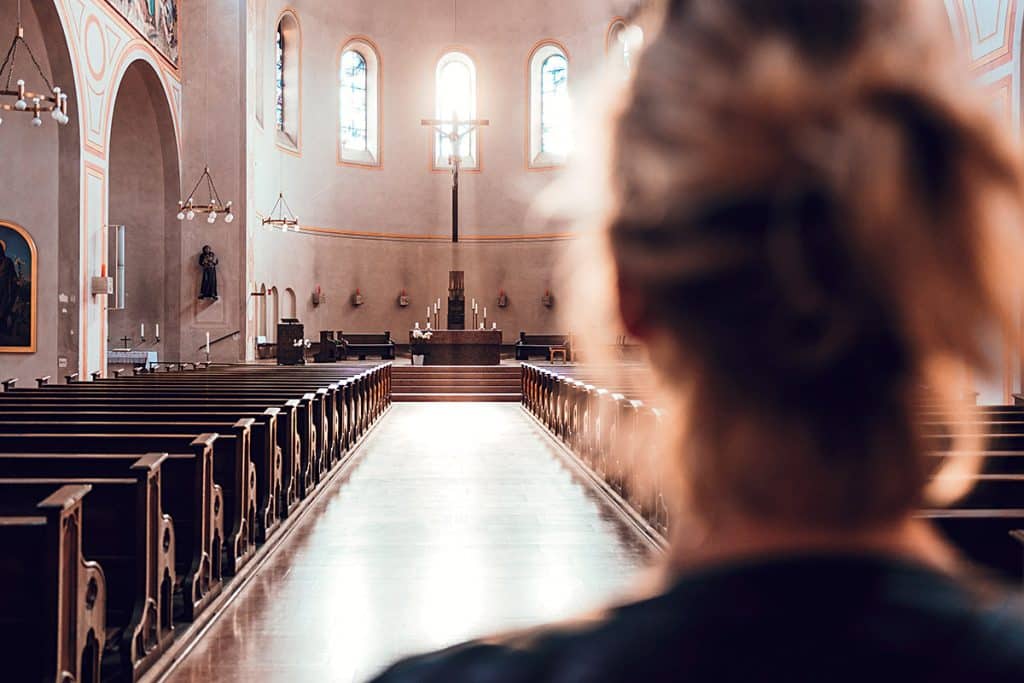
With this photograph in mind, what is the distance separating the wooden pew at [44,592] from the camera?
2742 millimetres

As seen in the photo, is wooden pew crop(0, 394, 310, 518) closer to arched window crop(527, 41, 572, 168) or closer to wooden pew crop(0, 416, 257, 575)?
wooden pew crop(0, 416, 257, 575)

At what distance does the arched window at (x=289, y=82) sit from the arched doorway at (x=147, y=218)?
485 cm

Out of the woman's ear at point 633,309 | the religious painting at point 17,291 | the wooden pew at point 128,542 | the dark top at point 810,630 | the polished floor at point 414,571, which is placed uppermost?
the religious painting at point 17,291

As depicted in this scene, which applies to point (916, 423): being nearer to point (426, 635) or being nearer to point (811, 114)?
point (811, 114)

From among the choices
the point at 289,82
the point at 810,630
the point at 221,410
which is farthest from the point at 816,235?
the point at 289,82

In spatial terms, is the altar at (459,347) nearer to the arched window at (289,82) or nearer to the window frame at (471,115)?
the arched window at (289,82)

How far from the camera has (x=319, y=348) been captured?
67.7 ft

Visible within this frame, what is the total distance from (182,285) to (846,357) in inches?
713

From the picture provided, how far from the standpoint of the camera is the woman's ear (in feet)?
1.94

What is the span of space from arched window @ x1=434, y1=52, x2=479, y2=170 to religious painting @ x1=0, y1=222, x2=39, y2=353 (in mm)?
14133

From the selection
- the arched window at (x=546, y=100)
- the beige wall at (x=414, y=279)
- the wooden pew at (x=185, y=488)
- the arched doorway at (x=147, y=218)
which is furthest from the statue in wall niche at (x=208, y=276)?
the wooden pew at (x=185, y=488)

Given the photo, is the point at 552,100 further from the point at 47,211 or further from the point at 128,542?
the point at 128,542

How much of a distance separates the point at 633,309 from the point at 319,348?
20.5 m

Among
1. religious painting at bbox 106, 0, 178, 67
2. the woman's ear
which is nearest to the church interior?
the woman's ear
